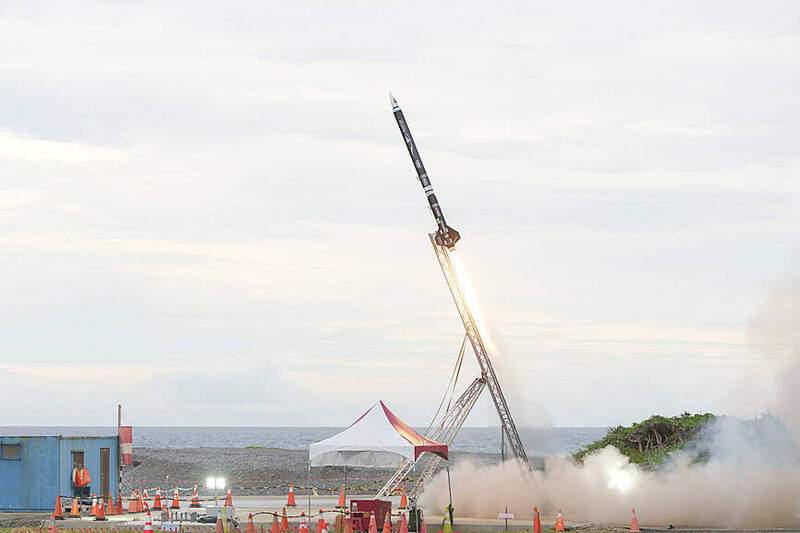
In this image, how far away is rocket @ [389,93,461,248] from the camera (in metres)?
38.0

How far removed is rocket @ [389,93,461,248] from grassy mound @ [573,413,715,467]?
1397cm

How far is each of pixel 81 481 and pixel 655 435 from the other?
23343 millimetres

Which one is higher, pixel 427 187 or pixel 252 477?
pixel 427 187

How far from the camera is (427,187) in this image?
3828 cm

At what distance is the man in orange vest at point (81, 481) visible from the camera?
40.3 m

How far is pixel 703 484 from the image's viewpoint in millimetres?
37219

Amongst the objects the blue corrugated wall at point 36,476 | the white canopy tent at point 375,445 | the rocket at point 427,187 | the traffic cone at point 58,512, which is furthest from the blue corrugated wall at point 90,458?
the rocket at point 427,187

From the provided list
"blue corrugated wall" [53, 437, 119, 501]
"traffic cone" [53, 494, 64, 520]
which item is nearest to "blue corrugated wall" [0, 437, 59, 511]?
"blue corrugated wall" [53, 437, 119, 501]

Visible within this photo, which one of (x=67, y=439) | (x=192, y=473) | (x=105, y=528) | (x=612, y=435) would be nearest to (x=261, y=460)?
(x=192, y=473)

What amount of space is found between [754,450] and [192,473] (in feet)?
147

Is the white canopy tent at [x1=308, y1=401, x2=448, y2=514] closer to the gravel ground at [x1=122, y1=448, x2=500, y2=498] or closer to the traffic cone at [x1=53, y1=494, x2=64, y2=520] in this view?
the traffic cone at [x1=53, y1=494, x2=64, y2=520]

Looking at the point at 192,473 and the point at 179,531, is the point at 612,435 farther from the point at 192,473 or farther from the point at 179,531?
the point at 192,473

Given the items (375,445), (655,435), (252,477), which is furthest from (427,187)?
(252,477)

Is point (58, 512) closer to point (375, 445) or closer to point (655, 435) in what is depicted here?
point (375, 445)
